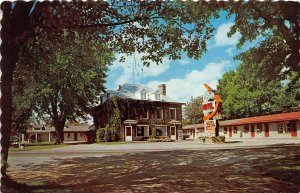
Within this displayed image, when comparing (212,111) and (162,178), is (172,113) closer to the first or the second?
(212,111)

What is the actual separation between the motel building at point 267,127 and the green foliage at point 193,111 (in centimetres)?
648

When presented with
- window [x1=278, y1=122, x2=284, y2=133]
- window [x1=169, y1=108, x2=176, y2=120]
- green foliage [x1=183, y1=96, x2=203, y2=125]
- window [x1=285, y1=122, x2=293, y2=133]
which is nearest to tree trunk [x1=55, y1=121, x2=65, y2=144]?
window [x1=169, y1=108, x2=176, y2=120]

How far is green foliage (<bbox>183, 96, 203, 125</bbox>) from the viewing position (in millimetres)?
53844

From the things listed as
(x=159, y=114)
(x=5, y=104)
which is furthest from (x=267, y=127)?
(x=5, y=104)

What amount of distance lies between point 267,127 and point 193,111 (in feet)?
62.8

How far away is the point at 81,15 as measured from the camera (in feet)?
28.1

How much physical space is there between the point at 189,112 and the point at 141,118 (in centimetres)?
2281

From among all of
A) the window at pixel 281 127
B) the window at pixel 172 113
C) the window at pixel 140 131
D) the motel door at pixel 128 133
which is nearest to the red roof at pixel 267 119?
the window at pixel 281 127

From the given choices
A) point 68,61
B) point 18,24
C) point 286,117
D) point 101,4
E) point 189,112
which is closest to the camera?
point 18,24

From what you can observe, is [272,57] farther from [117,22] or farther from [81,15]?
[81,15]

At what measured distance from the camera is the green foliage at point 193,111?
53.8m

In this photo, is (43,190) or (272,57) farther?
(272,57)

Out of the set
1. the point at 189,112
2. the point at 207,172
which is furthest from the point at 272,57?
the point at 189,112

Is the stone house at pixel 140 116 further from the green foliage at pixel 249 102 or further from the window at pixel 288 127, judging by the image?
the window at pixel 288 127
